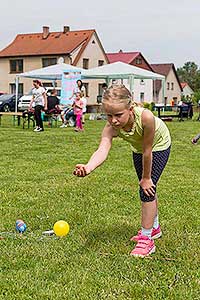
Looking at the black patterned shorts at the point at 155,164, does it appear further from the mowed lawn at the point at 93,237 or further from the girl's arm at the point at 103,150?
the mowed lawn at the point at 93,237

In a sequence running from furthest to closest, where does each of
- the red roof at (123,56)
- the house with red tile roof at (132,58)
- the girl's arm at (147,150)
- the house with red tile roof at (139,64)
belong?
1. the house with red tile roof at (132,58)
2. the red roof at (123,56)
3. the house with red tile roof at (139,64)
4. the girl's arm at (147,150)

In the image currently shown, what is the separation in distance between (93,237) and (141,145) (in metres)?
1.01

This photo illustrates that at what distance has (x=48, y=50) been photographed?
53688mm

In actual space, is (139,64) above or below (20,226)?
above

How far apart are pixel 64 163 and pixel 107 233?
4809mm

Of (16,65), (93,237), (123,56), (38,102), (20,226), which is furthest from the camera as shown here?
(123,56)

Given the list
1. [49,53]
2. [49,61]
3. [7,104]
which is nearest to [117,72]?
[7,104]

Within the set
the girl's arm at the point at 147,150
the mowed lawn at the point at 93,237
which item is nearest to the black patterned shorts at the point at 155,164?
the girl's arm at the point at 147,150

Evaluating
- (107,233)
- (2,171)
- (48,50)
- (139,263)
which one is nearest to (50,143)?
(2,171)

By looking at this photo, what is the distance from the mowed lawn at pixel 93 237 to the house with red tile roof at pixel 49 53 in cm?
4504

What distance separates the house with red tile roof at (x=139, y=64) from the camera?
58.9 m

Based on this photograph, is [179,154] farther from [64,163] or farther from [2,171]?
[2,171]

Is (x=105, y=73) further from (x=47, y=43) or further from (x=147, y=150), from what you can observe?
(x=47, y=43)

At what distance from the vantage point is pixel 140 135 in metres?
4.02
